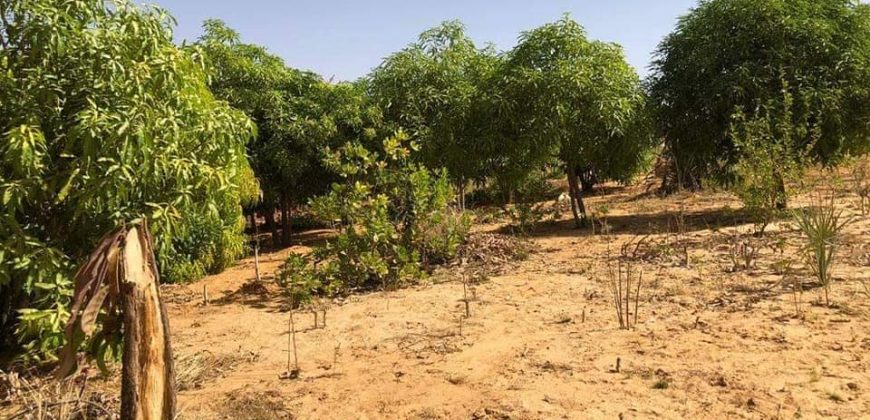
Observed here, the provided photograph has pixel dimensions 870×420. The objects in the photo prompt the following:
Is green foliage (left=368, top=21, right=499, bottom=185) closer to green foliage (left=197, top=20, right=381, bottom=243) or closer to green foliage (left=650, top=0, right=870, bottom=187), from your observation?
green foliage (left=197, top=20, right=381, bottom=243)


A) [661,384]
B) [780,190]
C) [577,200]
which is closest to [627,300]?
[661,384]

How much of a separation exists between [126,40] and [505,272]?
4.75m

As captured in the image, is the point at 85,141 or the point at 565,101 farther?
the point at 565,101

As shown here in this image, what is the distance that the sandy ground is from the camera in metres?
3.66

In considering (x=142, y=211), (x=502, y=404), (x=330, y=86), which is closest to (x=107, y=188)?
(x=142, y=211)

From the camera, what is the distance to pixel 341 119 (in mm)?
11852

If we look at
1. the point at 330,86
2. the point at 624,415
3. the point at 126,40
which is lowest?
the point at 624,415

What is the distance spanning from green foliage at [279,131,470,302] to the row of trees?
5 centimetres

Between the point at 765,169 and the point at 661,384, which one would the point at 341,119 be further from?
the point at 661,384

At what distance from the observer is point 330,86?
12469 mm

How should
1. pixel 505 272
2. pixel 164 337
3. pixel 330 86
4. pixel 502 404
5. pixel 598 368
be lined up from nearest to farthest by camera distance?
1. pixel 164 337
2. pixel 502 404
3. pixel 598 368
4. pixel 505 272
5. pixel 330 86

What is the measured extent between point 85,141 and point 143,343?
1.88 meters

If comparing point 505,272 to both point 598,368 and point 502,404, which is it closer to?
point 598,368

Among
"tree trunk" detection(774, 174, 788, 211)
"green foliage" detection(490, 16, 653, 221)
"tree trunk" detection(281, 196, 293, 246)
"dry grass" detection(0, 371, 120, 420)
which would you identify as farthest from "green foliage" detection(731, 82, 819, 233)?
"tree trunk" detection(281, 196, 293, 246)
